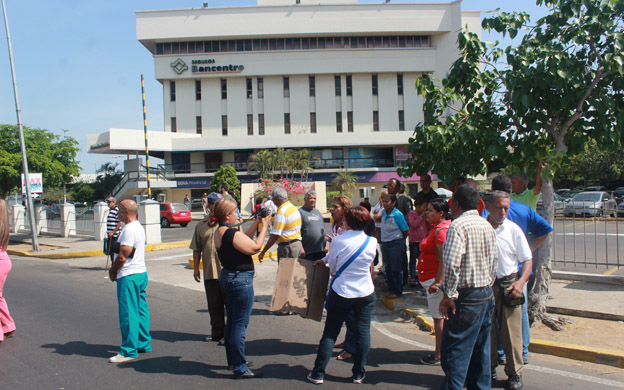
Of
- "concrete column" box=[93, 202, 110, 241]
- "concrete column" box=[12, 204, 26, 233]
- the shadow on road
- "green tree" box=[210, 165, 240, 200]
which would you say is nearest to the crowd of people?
the shadow on road

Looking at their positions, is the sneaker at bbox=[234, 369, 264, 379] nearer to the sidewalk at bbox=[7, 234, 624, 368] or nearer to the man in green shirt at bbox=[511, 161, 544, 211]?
the sidewalk at bbox=[7, 234, 624, 368]

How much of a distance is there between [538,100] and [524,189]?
1.46m

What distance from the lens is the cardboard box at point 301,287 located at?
Result: 5251mm

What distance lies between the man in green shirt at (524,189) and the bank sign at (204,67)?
4388 cm

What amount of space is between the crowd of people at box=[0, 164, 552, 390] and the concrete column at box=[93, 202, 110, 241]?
12.9 m

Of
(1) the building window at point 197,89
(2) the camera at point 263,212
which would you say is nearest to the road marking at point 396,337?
(2) the camera at point 263,212

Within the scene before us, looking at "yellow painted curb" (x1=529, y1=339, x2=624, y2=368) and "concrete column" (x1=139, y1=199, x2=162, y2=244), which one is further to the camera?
"concrete column" (x1=139, y1=199, x2=162, y2=244)

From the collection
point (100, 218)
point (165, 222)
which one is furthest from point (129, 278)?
point (165, 222)

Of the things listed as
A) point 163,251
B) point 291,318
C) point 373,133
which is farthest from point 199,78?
point 291,318

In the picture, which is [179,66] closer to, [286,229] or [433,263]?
[286,229]

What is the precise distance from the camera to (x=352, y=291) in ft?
14.3

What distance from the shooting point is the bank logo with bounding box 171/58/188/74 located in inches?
1833

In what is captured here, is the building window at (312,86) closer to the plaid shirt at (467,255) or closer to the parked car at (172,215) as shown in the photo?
the parked car at (172,215)

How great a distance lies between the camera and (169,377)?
15.5 ft
